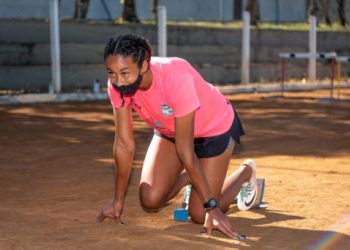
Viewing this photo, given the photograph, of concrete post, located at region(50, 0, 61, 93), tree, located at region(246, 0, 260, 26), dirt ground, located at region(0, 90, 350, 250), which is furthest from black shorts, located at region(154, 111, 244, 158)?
tree, located at region(246, 0, 260, 26)

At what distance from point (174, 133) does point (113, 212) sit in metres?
0.78

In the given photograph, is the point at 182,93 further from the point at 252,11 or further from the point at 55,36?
the point at 252,11

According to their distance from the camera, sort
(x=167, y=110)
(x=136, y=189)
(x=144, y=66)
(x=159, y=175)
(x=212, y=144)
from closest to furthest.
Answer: (x=144, y=66), (x=167, y=110), (x=212, y=144), (x=159, y=175), (x=136, y=189)

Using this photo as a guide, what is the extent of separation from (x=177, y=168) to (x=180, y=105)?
1105 millimetres

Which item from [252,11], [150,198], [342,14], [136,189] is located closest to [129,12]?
[252,11]

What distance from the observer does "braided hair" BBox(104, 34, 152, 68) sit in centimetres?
560

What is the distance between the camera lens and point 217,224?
19.1ft

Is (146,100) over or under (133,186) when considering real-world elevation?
over

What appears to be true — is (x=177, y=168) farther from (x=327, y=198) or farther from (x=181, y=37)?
(x=181, y=37)

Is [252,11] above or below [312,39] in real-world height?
above

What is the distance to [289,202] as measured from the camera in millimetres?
7312

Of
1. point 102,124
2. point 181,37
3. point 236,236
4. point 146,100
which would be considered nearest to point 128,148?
point 146,100

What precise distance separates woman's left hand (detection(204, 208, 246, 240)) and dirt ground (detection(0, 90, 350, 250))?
71mm

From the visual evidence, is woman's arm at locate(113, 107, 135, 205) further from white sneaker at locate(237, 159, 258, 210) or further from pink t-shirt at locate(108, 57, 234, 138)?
white sneaker at locate(237, 159, 258, 210)
